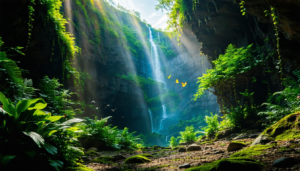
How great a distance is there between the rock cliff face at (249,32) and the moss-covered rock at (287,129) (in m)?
3.15

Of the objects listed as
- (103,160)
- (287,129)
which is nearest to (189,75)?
(287,129)

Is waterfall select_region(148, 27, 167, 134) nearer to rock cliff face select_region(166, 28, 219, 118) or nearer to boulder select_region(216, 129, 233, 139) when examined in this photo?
rock cliff face select_region(166, 28, 219, 118)

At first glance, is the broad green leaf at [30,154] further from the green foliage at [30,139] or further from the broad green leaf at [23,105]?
the broad green leaf at [23,105]

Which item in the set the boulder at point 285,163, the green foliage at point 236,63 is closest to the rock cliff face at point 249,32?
the green foliage at point 236,63

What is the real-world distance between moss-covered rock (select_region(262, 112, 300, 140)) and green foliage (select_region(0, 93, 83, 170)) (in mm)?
4149

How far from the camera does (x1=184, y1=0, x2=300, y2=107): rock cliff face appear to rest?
17.4ft

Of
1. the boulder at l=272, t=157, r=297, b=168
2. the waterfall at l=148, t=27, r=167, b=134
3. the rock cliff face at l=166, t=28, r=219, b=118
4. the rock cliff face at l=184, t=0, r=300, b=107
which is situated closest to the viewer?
the boulder at l=272, t=157, r=297, b=168

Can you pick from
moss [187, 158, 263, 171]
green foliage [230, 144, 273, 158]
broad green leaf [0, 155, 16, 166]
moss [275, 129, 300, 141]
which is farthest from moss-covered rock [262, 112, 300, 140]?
broad green leaf [0, 155, 16, 166]

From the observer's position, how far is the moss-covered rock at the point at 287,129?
128 inches

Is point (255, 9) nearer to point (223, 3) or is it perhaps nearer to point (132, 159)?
point (223, 3)

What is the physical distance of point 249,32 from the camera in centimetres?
1067

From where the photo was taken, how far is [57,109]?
240 inches

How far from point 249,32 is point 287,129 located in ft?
30.4

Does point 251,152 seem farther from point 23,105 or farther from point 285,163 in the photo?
point 23,105
